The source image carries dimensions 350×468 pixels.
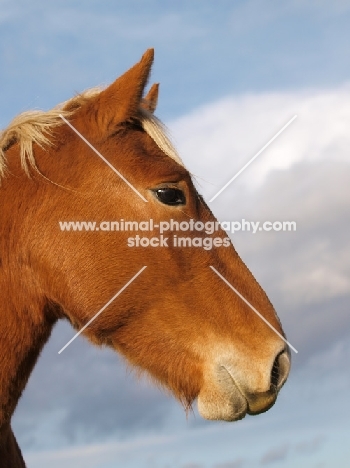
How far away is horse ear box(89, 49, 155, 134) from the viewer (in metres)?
5.27

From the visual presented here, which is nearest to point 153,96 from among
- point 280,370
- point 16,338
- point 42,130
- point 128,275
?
point 42,130

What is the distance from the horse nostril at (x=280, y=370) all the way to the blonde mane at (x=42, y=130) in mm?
1608

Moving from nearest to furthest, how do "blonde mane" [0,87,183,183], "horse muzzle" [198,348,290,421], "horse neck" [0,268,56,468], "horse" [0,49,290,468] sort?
"horse muzzle" [198,348,290,421], "horse" [0,49,290,468], "horse neck" [0,268,56,468], "blonde mane" [0,87,183,183]

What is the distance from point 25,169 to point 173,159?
111 centimetres

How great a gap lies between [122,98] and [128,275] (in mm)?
1336

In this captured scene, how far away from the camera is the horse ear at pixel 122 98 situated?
5.27 meters

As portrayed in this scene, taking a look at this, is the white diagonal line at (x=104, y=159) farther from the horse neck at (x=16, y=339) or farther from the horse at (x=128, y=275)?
the horse neck at (x=16, y=339)

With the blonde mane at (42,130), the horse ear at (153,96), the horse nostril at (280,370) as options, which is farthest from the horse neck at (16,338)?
the horse ear at (153,96)

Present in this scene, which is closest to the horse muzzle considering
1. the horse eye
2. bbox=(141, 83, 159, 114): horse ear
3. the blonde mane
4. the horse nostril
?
the horse nostril

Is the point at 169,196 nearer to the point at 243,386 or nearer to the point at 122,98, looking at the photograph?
the point at 122,98

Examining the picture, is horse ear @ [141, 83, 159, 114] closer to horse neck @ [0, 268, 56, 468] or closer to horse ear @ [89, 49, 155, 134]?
horse ear @ [89, 49, 155, 134]

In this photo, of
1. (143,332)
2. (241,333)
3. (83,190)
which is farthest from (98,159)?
(241,333)

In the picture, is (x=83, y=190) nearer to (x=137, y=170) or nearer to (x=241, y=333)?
(x=137, y=170)

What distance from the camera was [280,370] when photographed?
4980 mm
